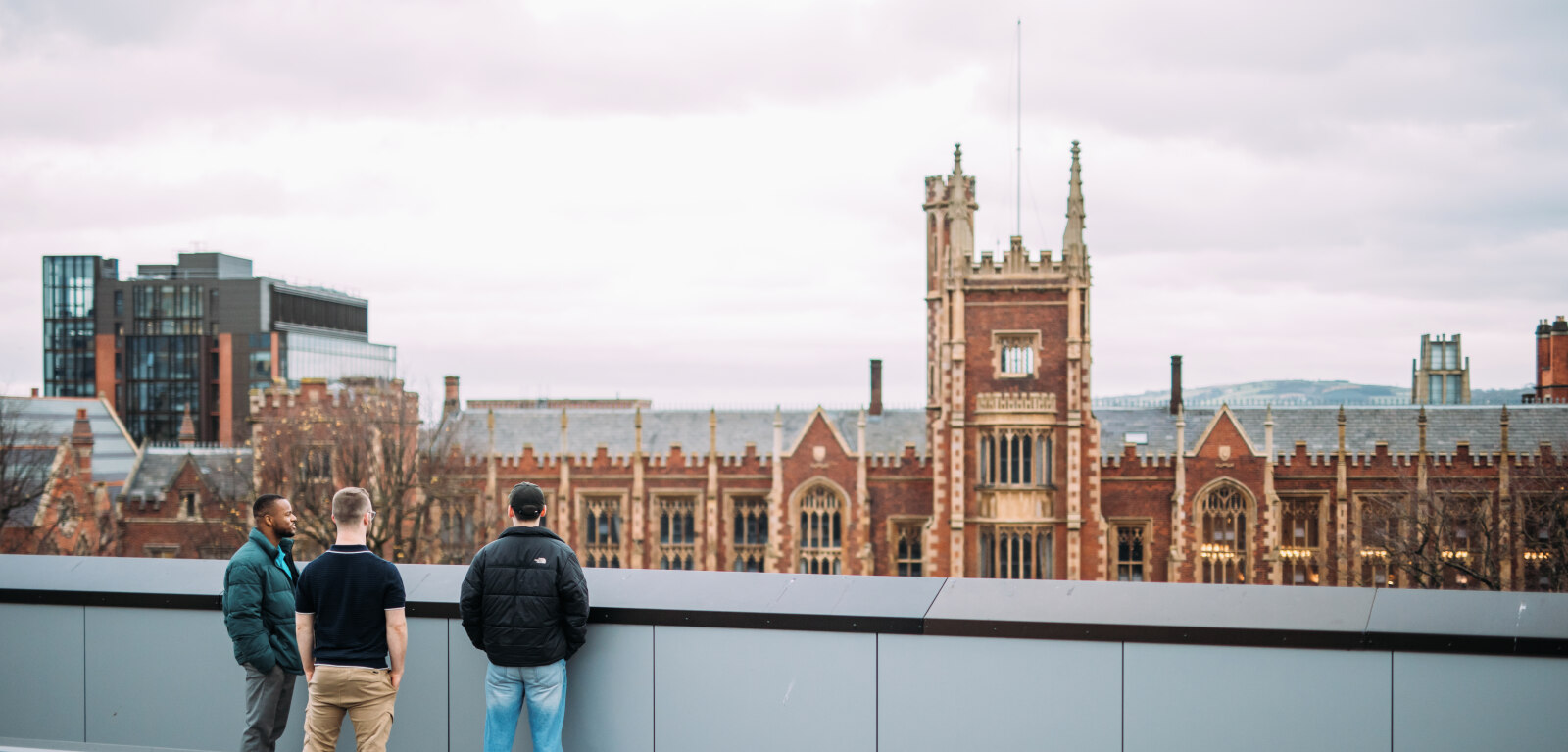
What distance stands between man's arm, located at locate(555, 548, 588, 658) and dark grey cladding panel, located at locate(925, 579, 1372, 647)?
1.83 metres

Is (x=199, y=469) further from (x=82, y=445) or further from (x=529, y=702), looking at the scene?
(x=529, y=702)

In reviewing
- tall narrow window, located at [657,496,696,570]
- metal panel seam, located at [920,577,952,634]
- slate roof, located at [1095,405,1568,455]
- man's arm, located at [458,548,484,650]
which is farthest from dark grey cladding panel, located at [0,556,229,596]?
slate roof, located at [1095,405,1568,455]

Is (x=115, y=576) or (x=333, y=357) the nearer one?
(x=115, y=576)

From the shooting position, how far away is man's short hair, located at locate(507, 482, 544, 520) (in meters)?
5.59

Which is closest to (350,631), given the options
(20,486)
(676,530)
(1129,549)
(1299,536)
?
(676,530)

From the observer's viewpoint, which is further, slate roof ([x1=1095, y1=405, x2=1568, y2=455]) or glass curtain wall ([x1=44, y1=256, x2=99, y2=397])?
glass curtain wall ([x1=44, y1=256, x2=99, y2=397])

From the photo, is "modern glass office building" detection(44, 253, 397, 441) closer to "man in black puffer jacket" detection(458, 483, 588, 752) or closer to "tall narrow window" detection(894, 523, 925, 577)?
"tall narrow window" detection(894, 523, 925, 577)

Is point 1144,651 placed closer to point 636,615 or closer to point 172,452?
point 636,615

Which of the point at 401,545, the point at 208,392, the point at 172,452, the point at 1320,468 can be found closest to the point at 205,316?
the point at 208,392

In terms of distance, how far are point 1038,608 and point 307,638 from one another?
12.5 feet

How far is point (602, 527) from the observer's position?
3834 cm

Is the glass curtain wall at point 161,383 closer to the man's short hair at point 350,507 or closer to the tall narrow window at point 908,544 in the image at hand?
the tall narrow window at point 908,544

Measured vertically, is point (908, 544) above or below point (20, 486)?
below

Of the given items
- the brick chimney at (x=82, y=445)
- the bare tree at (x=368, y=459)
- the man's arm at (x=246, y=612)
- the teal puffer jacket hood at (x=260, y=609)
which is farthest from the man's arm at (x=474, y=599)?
the brick chimney at (x=82, y=445)
